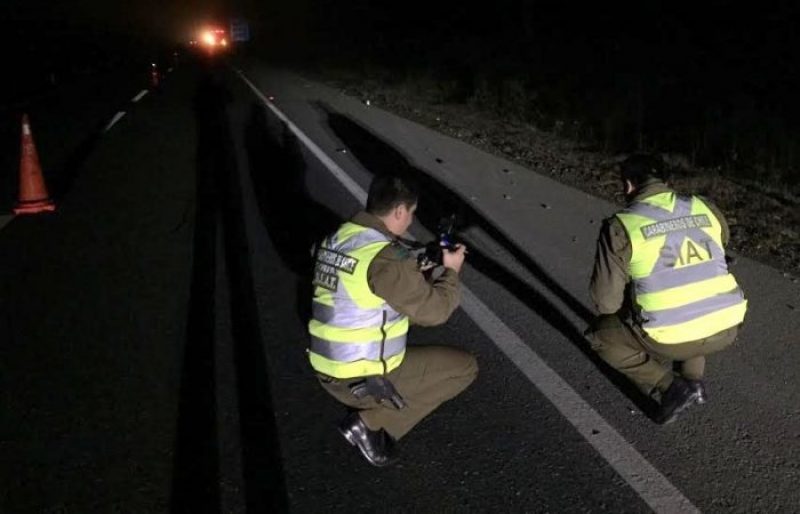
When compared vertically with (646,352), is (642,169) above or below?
above

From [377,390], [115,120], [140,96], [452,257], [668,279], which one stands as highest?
[452,257]

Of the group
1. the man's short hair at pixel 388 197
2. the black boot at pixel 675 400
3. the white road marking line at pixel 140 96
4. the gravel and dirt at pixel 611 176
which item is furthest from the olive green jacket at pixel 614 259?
the white road marking line at pixel 140 96

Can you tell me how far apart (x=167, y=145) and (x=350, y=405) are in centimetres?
1031

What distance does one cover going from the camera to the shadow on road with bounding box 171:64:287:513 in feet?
10.8

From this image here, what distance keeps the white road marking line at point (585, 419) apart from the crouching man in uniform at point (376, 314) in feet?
2.83

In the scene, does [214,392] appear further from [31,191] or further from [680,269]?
[31,191]

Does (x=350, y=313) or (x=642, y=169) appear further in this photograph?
(x=642, y=169)

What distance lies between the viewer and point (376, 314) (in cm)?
328

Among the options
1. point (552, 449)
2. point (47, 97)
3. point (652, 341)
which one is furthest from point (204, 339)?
point (47, 97)

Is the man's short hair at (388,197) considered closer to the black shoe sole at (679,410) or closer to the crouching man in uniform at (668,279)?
the crouching man in uniform at (668,279)

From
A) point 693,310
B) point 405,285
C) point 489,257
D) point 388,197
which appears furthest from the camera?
point 489,257

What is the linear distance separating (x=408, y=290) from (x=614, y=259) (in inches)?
49.8

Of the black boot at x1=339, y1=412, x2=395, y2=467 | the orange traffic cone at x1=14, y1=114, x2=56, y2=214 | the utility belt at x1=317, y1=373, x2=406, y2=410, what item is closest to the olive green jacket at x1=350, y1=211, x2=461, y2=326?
the utility belt at x1=317, y1=373, x2=406, y2=410

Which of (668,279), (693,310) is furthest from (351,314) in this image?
(693,310)
